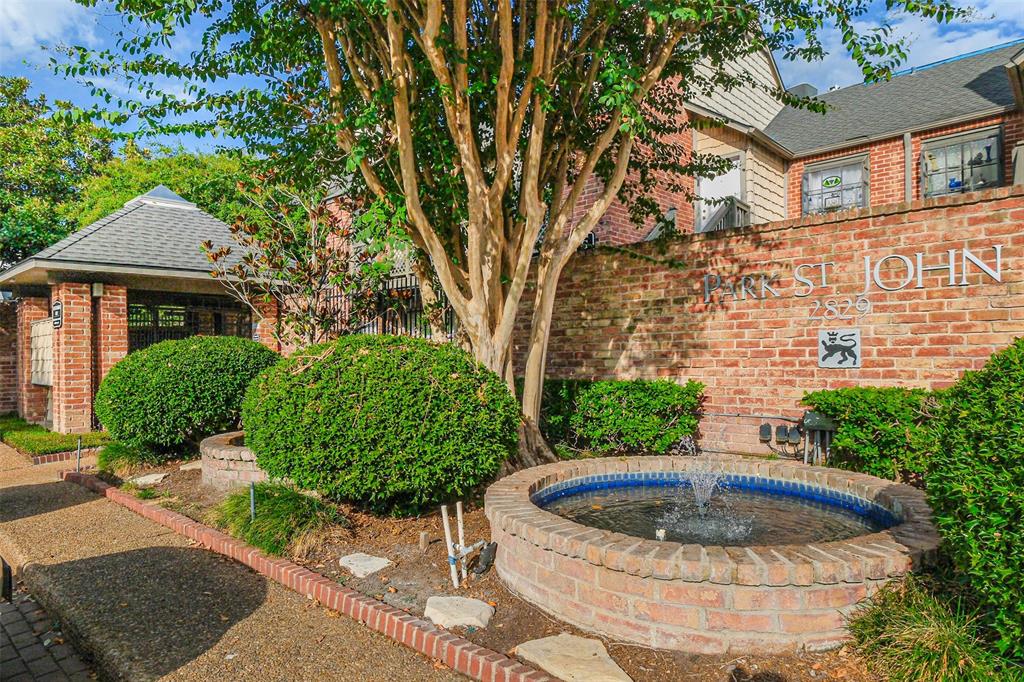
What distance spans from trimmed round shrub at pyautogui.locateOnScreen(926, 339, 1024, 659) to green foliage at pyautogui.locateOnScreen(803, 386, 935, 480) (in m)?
2.89

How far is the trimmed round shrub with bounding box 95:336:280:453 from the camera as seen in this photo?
8000 millimetres

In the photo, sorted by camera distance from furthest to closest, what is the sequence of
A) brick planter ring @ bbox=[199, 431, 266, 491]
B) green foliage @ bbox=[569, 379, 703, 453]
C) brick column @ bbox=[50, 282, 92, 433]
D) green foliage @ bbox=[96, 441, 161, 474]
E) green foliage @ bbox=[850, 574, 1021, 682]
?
brick column @ bbox=[50, 282, 92, 433], green foliage @ bbox=[96, 441, 161, 474], green foliage @ bbox=[569, 379, 703, 453], brick planter ring @ bbox=[199, 431, 266, 491], green foliage @ bbox=[850, 574, 1021, 682]

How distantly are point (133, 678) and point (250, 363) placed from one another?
6.12m

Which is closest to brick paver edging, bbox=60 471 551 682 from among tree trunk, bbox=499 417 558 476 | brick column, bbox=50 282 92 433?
tree trunk, bbox=499 417 558 476

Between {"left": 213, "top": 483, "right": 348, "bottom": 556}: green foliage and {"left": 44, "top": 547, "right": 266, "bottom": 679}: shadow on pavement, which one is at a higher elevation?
{"left": 213, "top": 483, "right": 348, "bottom": 556}: green foliage

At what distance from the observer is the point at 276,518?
4949 mm

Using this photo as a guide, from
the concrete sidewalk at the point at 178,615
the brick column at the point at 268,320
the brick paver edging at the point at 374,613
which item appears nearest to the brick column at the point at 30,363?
the brick column at the point at 268,320

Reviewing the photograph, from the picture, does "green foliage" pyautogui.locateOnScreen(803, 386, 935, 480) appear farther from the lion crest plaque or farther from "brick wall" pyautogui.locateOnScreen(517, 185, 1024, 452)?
"brick wall" pyautogui.locateOnScreen(517, 185, 1024, 452)

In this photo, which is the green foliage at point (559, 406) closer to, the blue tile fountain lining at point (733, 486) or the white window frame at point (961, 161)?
the blue tile fountain lining at point (733, 486)

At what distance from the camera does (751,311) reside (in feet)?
23.6

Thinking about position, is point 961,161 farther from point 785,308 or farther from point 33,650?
point 33,650

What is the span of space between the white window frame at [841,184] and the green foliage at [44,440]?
1472cm

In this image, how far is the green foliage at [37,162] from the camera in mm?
17391

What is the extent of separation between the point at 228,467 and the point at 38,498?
90.8 inches
